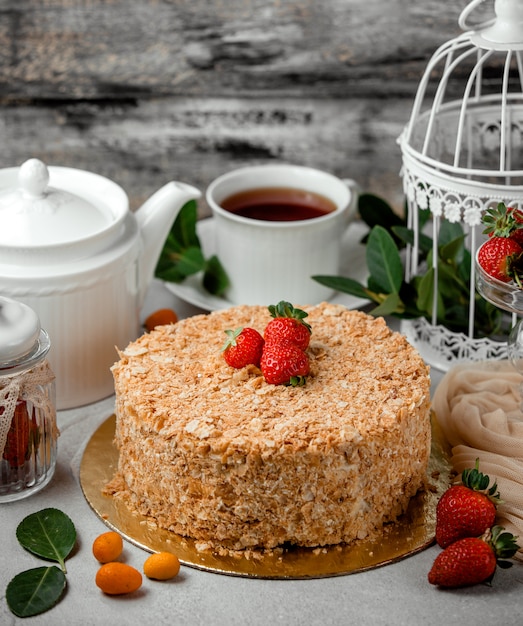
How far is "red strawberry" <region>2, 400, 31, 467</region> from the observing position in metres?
1.52

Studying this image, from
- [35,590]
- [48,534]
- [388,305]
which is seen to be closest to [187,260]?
[388,305]

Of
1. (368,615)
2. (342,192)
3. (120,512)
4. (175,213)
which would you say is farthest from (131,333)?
(368,615)

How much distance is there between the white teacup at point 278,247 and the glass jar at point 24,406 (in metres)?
0.57

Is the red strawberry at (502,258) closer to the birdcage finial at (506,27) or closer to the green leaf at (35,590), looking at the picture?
the birdcage finial at (506,27)

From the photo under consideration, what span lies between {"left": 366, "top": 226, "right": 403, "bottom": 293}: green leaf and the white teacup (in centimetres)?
13

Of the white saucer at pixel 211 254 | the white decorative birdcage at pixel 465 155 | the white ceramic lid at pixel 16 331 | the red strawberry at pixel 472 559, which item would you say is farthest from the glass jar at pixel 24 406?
the white decorative birdcage at pixel 465 155

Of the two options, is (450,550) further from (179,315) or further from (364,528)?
(179,315)

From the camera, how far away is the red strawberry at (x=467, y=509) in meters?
1.42

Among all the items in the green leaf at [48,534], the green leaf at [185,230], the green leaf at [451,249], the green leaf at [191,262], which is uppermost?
the green leaf at [451,249]

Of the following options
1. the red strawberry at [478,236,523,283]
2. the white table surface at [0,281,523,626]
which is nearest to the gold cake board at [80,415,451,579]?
the white table surface at [0,281,523,626]

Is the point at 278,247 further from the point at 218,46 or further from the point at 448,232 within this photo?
the point at 218,46

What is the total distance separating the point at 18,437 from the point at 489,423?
0.78m

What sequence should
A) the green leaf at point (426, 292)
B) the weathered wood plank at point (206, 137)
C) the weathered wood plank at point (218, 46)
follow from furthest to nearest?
the weathered wood plank at point (206, 137) → the weathered wood plank at point (218, 46) → the green leaf at point (426, 292)

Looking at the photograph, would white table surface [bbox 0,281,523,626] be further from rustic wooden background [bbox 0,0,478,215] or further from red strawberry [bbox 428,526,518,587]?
rustic wooden background [bbox 0,0,478,215]
